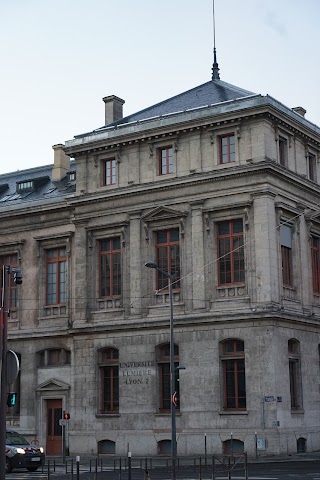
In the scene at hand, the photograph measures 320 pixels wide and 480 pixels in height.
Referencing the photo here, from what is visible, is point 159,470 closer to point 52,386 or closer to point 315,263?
point 52,386

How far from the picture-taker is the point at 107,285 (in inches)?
1855

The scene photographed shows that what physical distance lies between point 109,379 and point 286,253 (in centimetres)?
1200

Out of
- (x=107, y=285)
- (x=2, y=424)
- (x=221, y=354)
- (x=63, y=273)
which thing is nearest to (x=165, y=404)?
(x=221, y=354)

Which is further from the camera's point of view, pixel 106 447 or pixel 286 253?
pixel 106 447

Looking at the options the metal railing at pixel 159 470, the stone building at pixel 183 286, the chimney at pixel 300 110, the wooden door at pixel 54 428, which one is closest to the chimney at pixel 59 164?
the stone building at pixel 183 286

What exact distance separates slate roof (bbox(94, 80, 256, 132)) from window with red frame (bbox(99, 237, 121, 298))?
7.20 meters

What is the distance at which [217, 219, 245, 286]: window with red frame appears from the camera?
42.6 meters

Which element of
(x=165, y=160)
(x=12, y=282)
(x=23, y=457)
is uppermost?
(x=165, y=160)

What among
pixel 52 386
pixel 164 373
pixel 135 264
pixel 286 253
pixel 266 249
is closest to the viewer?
pixel 266 249

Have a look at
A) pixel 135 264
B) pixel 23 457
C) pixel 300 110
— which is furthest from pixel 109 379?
pixel 300 110

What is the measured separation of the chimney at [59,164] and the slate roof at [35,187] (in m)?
0.37

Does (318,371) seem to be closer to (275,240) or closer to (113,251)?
(275,240)

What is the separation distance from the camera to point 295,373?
43281 millimetres

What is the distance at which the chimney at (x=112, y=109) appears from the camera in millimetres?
55312
